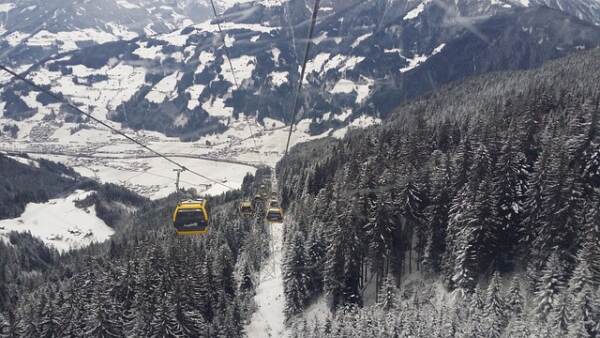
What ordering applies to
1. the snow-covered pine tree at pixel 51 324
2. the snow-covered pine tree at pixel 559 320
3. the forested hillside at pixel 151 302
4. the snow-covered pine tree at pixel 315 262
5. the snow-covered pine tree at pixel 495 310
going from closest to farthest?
the snow-covered pine tree at pixel 559 320, the snow-covered pine tree at pixel 495 310, the forested hillside at pixel 151 302, the snow-covered pine tree at pixel 51 324, the snow-covered pine tree at pixel 315 262

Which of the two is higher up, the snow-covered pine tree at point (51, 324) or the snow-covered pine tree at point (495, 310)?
the snow-covered pine tree at point (495, 310)

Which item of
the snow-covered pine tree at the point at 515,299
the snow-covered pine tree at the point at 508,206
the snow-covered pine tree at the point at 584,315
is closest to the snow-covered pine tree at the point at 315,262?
the snow-covered pine tree at the point at 508,206

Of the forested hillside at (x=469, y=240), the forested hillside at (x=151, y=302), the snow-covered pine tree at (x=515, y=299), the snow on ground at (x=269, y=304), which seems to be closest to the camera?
the forested hillside at (x=469, y=240)

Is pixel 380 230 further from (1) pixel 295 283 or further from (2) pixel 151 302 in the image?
(2) pixel 151 302

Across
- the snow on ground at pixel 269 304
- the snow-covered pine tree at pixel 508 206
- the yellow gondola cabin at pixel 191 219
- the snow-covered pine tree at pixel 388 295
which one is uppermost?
the yellow gondola cabin at pixel 191 219

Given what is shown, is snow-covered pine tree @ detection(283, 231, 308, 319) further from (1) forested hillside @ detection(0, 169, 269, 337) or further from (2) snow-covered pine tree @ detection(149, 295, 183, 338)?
(2) snow-covered pine tree @ detection(149, 295, 183, 338)

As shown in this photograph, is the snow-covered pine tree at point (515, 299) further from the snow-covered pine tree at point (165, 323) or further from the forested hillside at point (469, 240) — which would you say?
the snow-covered pine tree at point (165, 323)
